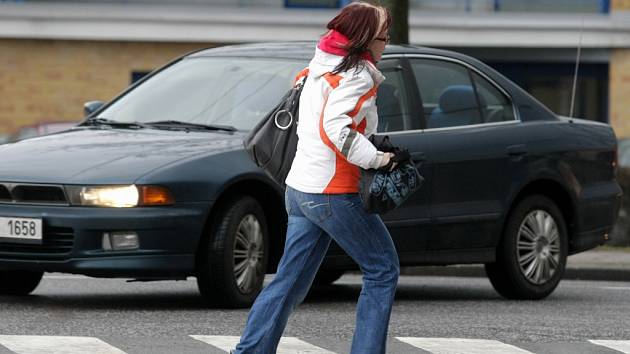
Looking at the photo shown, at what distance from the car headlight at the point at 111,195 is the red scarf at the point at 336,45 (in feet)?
8.64

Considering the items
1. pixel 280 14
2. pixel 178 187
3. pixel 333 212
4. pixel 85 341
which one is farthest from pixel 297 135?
pixel 280 14

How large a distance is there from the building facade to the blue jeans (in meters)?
25.7

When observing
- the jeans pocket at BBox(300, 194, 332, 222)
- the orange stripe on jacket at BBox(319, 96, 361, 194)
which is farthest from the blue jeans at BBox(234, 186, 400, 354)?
the orange stripe on jacket at BBox(319, 96, 361, 194)

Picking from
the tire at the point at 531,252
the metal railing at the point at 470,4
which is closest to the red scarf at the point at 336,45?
the tire at the point at 531,252

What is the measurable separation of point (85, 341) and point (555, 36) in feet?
85.4

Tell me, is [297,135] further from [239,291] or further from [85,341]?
[239,291]

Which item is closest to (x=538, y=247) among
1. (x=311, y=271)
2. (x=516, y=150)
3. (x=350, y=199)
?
(x=516, y=150)

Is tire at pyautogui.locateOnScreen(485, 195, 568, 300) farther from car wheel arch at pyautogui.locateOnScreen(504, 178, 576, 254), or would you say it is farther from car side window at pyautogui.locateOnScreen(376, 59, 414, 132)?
car side window at pyautogui.locateOnScreen(376, 59, 414, 132)

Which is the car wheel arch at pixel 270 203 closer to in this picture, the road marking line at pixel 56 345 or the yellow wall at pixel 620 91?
the road marking line at pixel 56 345

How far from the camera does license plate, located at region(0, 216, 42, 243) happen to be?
961 centimetres

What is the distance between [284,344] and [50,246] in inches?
68.7

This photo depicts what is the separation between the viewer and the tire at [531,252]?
1148 centimetres

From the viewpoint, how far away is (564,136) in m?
11.9

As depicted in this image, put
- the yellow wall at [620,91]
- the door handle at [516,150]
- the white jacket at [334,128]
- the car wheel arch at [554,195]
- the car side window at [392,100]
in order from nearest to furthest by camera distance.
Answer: the white jacket at [334,128], the car side window at [392,100], the door handle at [516,150], the car wheel arch at [554,195], the yellow wall at [620,91]
